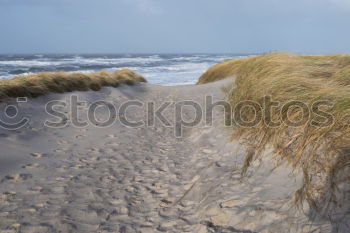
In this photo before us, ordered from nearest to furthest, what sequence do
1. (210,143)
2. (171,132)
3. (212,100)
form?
(210,143), (171,132), (212,100)

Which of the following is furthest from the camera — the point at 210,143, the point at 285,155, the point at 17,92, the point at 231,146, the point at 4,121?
the point at 17,92

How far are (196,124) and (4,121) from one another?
2986mm

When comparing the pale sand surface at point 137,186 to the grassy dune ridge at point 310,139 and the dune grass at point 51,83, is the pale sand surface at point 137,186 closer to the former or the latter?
the grassy dune ridge at point 310,139

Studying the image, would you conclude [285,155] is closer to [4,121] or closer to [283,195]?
[283,195]

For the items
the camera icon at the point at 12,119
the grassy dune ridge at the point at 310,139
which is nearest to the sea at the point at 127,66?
the camera icon at the point at 12,119

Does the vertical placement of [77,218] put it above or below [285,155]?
below

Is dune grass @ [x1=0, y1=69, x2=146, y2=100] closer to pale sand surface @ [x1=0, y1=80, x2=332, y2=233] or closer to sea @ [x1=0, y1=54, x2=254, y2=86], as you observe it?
pale sand surface @ [x1=0, y1=80, x2=332, y2=233]

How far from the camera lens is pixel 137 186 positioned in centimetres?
304

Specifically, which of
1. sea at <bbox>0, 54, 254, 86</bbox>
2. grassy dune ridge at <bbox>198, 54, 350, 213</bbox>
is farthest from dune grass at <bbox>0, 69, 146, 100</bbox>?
sea at <bbox>0, 54, 254, 86</bbox>

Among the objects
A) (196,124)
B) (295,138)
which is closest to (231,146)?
(295,138)

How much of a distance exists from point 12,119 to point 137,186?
2710 mm

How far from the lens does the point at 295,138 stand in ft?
9.23

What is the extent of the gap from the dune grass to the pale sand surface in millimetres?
1393

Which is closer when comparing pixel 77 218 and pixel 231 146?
pixel 77 218
